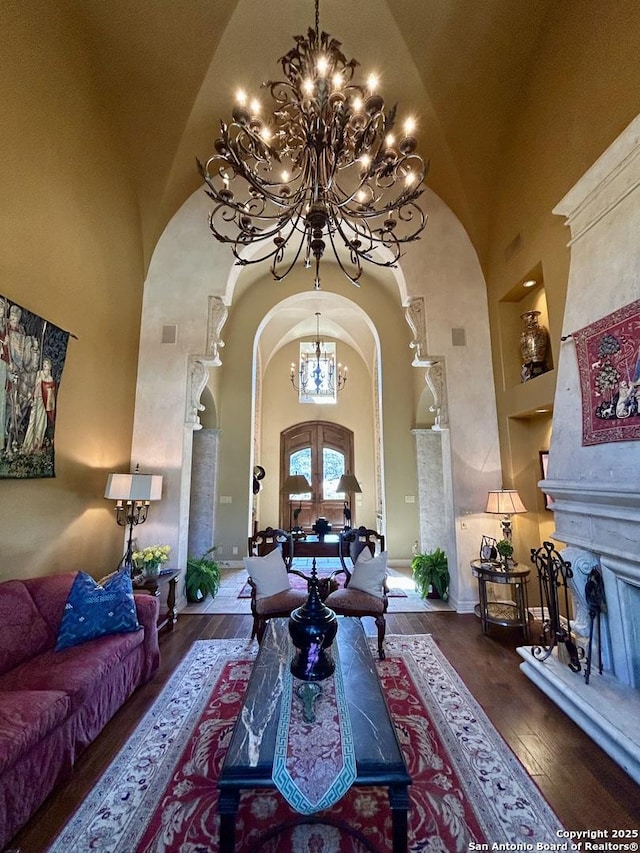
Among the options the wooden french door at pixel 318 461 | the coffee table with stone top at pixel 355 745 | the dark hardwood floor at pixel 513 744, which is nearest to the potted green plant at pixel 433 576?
the dark hardwood floor at pixel 513 744

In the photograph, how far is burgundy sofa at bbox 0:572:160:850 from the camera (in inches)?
63.5

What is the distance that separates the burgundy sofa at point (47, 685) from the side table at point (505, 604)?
3184 mm

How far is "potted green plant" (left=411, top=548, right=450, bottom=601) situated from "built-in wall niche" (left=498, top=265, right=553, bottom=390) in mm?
2493

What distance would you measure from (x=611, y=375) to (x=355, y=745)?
2902 millimetres

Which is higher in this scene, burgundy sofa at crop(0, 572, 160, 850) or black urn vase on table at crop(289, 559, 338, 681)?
black urn vase on table at crop(289, 559, 338, 681)

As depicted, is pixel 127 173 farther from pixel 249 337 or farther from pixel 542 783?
pixel 542 783

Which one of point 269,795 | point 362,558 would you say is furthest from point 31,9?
point 269,795

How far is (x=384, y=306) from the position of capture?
704 cm

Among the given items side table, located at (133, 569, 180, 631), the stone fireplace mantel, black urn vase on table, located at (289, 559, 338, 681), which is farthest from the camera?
side table, located at (133, 569, 180, 631)


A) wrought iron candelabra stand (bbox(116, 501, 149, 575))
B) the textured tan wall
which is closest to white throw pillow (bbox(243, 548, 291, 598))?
wrought iron candelabra stand (bbox(116, 501, 149, 575))

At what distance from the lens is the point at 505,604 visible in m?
3.96

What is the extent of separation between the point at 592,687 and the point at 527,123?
5.45 m

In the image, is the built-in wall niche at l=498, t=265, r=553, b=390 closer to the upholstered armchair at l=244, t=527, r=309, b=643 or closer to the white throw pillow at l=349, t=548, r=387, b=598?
the white throw pillow at l=349, t=548, r=387, b=598

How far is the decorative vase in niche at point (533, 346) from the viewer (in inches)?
158
